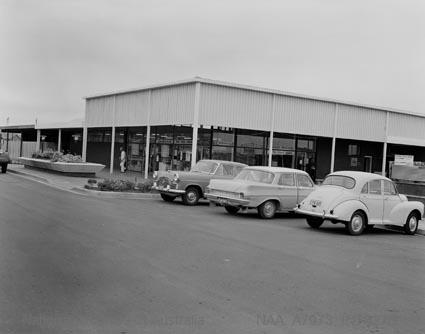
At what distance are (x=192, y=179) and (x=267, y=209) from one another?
354 cm

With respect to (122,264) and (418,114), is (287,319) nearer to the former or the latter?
(122,264)

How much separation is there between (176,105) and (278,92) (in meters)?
5.54

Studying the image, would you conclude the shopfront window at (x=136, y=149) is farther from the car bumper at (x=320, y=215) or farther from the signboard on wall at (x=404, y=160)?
the car bumper at (x=320, y=215)

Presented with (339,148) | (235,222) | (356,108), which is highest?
(356,108)

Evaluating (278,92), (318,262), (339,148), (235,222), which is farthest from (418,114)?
(318,262)

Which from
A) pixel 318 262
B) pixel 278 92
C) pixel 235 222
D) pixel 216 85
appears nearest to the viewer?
pixel 318 262

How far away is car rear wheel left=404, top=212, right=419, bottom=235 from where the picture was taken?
14844mm

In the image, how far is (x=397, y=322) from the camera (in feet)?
18.9

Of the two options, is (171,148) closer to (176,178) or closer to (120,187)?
(120,187)

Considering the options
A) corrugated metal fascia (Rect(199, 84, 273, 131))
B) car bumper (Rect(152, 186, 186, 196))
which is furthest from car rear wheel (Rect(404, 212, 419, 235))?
corrugated metal fascia (Rect(199, 84, 273, 131))

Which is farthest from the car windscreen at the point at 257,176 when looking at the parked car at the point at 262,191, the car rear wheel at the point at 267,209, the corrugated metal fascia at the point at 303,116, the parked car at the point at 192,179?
the corrugated metal fascia at the point at 303,116

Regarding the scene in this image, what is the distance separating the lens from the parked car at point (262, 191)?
1568 centimetres

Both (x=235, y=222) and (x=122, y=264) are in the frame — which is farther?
(x=235, y=222)

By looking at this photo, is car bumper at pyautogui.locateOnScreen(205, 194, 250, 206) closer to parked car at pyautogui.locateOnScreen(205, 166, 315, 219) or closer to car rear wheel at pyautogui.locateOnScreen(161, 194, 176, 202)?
A: parked car at pyautogui.locateOnScreen(205, 166, 315, 219)
